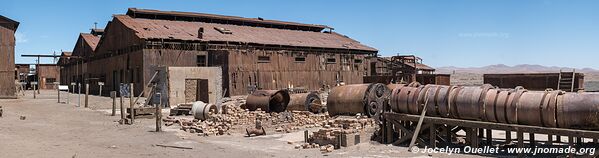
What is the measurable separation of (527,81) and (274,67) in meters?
19.4

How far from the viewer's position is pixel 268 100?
24203 mm

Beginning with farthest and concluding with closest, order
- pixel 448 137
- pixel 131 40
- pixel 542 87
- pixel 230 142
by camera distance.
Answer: pixel 131 40 < pixel 542 87 < pixel 230 142 < pixel 448 137

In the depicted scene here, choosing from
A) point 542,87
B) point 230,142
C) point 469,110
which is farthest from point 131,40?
point 469,110

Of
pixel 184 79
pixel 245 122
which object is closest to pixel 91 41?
pixel 184 79

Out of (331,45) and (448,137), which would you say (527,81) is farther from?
(331,45)

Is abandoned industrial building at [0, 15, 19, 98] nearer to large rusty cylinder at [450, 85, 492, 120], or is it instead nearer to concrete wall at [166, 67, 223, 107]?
concrete wall at [166, 67, 223, 107]

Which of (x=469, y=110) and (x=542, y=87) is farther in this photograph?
(x=542, y=87)

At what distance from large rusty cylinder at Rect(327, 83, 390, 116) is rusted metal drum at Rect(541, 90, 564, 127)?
7186 millimetres

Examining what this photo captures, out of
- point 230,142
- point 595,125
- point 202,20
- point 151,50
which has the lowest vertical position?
point 230,142

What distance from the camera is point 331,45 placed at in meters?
49.8

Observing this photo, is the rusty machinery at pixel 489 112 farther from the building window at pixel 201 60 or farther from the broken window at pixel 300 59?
the broken window at pixel 300 59

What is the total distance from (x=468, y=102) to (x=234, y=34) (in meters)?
34.1

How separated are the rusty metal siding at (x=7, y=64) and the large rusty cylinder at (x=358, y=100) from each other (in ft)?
92.4

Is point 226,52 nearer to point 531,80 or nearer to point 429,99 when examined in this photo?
point 531,80
